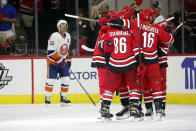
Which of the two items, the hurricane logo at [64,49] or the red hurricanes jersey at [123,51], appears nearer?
the red hurricanes jersey at [123,51]

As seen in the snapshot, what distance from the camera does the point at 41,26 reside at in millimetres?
11609

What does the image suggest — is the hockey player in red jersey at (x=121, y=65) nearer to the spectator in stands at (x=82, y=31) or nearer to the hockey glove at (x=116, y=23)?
the hockey glove at (x=116, y=23)

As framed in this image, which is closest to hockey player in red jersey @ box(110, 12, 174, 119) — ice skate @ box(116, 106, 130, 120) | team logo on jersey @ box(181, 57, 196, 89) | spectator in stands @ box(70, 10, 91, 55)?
A: ice skate @ box(116, 106, 130, 120)

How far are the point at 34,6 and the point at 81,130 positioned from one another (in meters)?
5.42

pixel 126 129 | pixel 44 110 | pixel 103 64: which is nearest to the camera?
pixel 126 129

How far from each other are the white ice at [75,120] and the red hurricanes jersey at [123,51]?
76cm

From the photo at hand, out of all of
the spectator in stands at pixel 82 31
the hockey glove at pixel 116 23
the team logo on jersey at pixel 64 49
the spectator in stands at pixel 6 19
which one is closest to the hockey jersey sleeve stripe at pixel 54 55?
the team logo on jersey at pixel 64 49

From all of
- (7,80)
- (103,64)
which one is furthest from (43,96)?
(103,64)

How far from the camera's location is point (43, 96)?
11070 millimetres

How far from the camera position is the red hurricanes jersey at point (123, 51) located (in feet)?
24.0

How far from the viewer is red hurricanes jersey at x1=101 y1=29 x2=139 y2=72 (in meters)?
7.30

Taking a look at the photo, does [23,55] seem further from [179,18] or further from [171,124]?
[171,124]

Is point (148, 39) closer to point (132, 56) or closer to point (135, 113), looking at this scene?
point (132, 56)

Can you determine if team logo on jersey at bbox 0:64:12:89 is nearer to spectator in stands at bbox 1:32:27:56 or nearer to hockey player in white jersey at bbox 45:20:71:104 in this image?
spectator in stands at bbox 1:32:27:56
